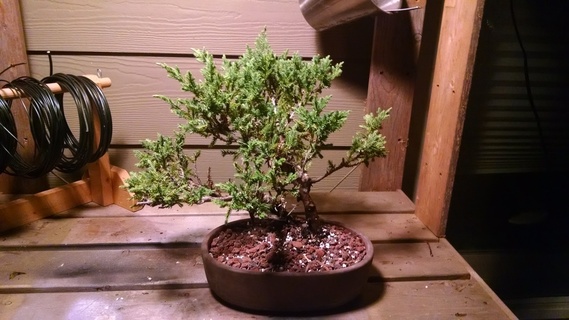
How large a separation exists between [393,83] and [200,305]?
825mm

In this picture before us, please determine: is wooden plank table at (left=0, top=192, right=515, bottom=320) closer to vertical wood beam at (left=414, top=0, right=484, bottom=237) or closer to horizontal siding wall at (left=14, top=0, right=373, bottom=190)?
vertical wood beam at (left=414, top=0, right=484, bottom=237)

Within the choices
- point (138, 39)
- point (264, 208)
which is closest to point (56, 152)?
point (138, 39)

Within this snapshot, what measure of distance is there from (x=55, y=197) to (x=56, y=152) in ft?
0.56

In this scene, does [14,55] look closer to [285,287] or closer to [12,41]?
[12,41]

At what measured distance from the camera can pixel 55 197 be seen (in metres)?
1.15

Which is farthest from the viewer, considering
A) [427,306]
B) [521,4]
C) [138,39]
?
[521,4]

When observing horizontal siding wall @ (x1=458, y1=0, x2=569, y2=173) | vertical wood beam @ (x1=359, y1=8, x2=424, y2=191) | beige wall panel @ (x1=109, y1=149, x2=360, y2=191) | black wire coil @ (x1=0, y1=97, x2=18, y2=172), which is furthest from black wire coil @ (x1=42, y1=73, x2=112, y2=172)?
horizontal siding wall @ (x1=458, y1=0, x2=569, y2=173)

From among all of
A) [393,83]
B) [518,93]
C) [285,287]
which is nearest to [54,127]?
[285,287]

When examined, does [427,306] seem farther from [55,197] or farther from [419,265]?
[55,197]

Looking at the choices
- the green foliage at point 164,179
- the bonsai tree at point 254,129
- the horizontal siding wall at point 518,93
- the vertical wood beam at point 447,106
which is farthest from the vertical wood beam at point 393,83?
the green foliage at point 164,179

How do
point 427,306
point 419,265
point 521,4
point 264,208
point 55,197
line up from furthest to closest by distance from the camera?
1. point 521,4
2. point 55,197
3. point 419,265
4. point 427,306
5. point 264,208

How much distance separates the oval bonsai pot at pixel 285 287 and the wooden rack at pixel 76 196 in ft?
1.50

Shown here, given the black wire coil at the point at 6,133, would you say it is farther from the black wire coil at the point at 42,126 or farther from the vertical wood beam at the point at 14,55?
the vertical wood beam at the point at 14,55

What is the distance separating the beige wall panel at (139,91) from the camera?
4.16 ft
